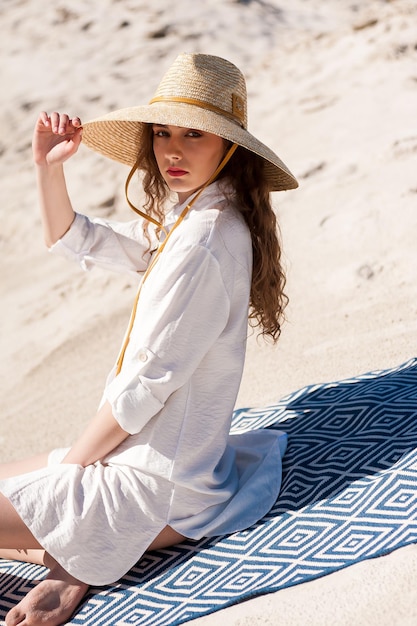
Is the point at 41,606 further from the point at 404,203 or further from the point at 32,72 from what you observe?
the point at 32,72

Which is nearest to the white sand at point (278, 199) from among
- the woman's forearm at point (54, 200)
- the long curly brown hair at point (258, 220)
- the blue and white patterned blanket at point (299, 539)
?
the blue and white patterned blanket at point (299, 539)

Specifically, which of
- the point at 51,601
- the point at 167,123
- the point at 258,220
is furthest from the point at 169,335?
the point at 51,601

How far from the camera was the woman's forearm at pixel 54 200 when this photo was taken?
2719 mm

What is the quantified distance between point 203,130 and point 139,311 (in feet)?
1.71

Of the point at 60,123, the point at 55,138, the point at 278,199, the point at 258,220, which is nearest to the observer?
the point at 258,220

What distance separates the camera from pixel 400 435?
265 cm

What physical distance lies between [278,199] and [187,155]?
3.19m

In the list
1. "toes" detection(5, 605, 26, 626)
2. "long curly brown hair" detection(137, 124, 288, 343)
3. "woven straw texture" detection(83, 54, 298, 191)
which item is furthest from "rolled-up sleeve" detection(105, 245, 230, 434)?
"toes" detection(5, 605, 26, 626)

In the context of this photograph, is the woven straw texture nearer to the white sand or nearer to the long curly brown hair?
the long curly brown hair

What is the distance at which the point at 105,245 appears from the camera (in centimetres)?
282

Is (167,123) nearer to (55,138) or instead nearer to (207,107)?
(207,107)

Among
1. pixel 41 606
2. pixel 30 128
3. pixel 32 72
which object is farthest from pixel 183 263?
pixel 32 72

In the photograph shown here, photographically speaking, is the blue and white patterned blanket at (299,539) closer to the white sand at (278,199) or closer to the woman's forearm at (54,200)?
the white sand at (278,199)

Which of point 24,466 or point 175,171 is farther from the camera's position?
point 24,466
